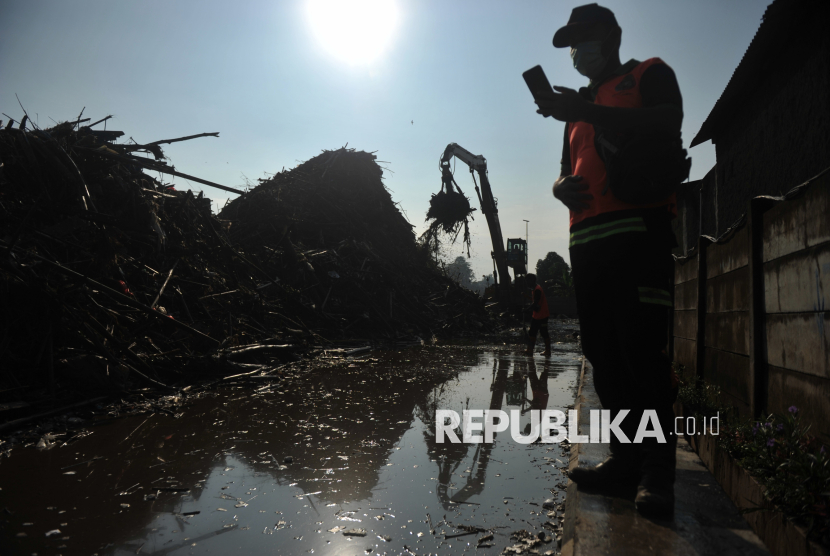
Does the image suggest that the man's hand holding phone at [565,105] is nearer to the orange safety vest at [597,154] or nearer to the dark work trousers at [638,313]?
the orange safety vest at [597,154]

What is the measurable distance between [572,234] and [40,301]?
5.06m

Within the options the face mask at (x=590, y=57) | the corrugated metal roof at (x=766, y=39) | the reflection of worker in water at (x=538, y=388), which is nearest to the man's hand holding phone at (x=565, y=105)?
the face mask at (x=590, y=57)

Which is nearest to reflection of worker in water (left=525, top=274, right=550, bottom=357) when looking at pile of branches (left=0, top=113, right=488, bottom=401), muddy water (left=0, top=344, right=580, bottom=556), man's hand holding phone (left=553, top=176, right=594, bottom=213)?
pile of branches (left=0, top=113, right=488, bottom=401)

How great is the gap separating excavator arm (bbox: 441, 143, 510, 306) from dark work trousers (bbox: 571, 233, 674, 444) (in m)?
14.1

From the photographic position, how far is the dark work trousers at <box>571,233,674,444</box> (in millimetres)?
1941

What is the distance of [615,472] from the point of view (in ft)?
7.10

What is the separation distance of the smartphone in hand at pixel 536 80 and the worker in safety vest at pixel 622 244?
2.4 inches

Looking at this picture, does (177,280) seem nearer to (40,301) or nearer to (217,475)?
(40,301)

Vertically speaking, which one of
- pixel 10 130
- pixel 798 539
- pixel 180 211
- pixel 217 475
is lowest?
pixel 217 475

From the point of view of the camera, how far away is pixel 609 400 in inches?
86.1

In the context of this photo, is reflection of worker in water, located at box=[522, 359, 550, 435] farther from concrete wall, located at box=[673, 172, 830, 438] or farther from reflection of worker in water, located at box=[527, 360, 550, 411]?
concrete wall, located at box=[673, 172, 830, 438]

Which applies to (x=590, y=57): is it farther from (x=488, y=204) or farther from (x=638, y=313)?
(x=488, y=204)

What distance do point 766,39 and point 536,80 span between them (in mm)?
5723

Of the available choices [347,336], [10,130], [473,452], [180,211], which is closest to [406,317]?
[347,336]
